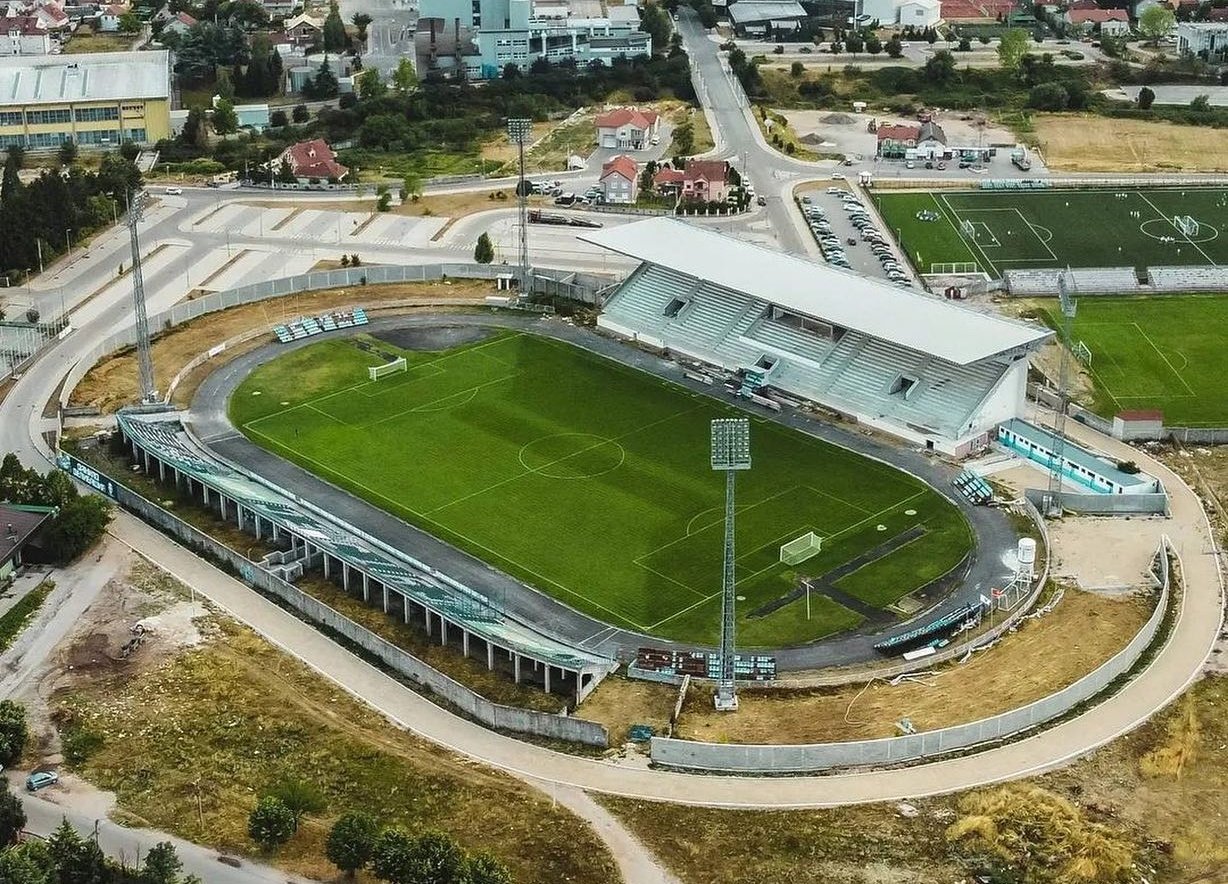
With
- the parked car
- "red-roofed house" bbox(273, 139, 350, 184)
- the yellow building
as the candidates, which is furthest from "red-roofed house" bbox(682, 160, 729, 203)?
the parked car

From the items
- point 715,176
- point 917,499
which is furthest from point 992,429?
point 715,176

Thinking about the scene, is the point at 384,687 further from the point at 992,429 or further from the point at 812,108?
the point at 812,108

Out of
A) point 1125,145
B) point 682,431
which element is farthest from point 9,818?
point 1125,145

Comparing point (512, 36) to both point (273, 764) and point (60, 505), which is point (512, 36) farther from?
point (273, 764)

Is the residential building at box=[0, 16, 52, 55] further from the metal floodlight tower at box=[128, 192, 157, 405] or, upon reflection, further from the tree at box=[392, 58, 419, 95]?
the metal floodlight tower at box=[128, 192, 157, 405]

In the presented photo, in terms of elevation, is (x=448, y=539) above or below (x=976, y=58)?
below

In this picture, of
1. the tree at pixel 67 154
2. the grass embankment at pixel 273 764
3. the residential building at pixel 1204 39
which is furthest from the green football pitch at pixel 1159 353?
the tree at pixel 67 154

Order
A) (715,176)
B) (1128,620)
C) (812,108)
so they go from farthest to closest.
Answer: (812,108) → (715,176) → (1128,620)
